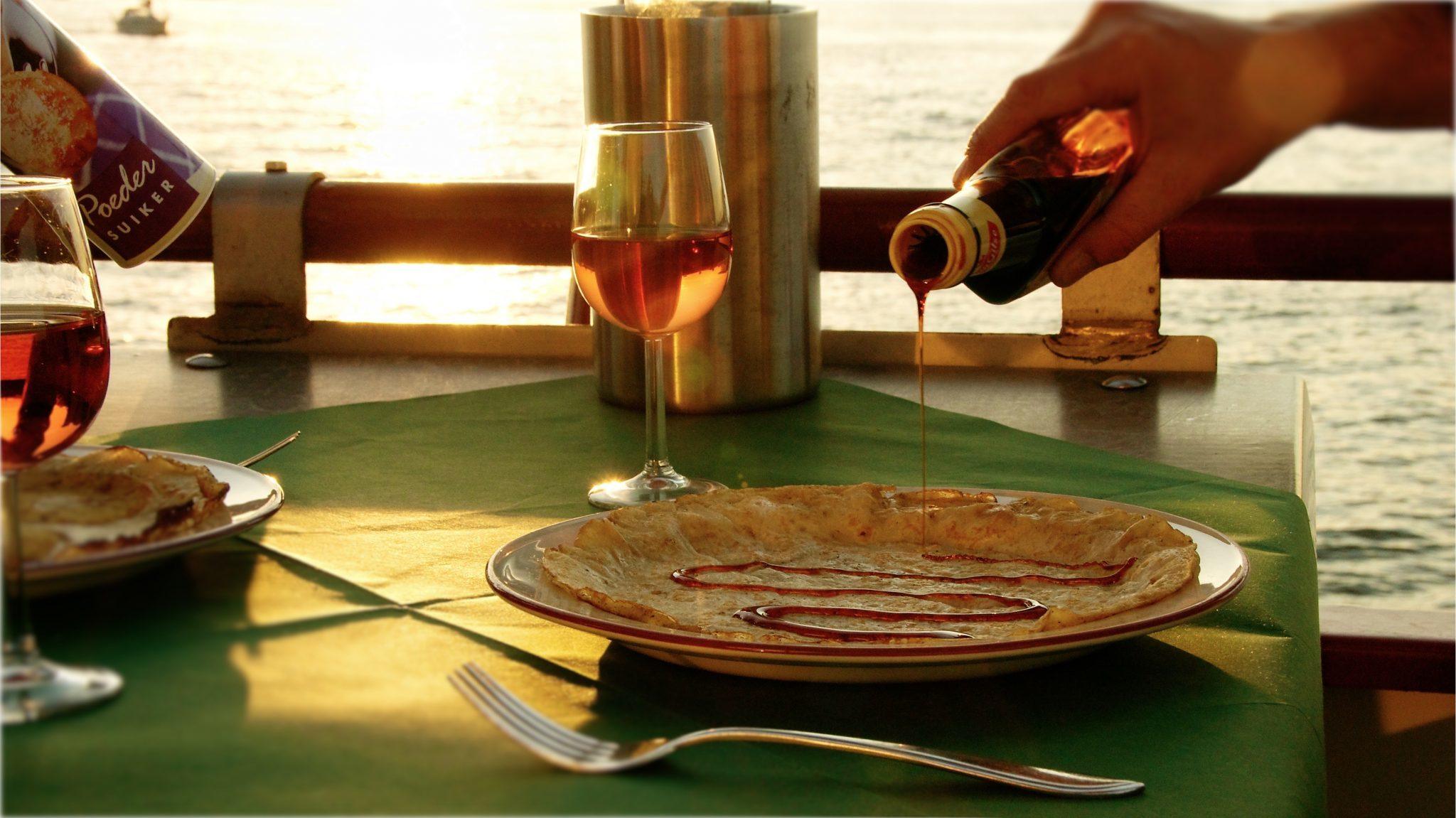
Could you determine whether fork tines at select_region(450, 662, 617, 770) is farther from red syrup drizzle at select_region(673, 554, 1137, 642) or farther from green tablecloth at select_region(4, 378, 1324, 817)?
Result: red syrup drizzle at select_region(673, 554, 1137, 642)

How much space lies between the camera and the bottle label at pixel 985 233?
3.49 feet

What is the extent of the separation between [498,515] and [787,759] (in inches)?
21.4

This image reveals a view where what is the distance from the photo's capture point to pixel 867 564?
0.98 meters

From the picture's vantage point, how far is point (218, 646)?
68cm

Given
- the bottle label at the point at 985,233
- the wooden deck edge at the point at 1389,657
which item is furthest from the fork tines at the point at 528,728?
the wooden deck edge at the point at 1389,657

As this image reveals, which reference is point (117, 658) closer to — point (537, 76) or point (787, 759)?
point (787, 759)

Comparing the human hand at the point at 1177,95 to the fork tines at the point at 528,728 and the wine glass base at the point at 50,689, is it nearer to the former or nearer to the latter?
the fork tines at the point at 528,728

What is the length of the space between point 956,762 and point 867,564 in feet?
0.95

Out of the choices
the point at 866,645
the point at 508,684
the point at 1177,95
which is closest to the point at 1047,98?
the point at 1177,95

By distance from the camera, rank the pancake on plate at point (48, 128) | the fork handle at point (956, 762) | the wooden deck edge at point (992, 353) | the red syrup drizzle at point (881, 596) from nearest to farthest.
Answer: the fork handle at point (956, 762)
the red syrup drizzle at point (881, 596)
the pancake on plate at point (48, 128)
the wooden deck edge at point (992, 353)

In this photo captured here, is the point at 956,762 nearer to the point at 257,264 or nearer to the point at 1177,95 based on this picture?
the point at 1177,95

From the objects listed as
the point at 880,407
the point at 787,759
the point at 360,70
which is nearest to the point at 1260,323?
the point at 880,407

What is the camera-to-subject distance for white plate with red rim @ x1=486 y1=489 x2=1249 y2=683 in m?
0.76

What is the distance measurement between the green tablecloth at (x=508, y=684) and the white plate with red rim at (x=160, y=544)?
0.01 metres
